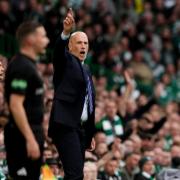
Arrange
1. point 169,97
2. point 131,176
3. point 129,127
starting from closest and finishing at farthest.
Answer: point 131,176, point 129,127, point 169,97

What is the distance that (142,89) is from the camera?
21.4 metres

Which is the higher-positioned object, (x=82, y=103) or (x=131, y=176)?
(x=82, y=103)

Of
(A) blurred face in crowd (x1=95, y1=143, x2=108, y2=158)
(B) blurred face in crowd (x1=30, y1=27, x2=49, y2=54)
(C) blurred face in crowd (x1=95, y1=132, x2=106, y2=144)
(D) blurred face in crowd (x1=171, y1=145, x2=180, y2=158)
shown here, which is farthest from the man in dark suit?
(D) blurred face in crowd (x1=171, y1=145, x2=180, y2=158)

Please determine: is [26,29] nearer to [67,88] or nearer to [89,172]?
[67,88]

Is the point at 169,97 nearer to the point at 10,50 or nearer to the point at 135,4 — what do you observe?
the point at 135,4

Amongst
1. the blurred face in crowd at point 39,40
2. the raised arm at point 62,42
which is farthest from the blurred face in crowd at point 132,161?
the blurred face in crowd at point 39,40

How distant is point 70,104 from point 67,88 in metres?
0.16

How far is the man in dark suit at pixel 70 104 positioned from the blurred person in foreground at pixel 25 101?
854 mm

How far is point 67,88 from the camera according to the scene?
9.14 m

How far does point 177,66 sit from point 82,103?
1453 cm

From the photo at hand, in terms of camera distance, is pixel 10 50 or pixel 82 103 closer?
pixel 82 103

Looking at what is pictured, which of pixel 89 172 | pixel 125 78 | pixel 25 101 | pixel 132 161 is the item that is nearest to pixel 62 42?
pixel 25 101

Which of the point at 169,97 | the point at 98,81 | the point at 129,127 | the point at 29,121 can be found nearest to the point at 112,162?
the point at 129,127

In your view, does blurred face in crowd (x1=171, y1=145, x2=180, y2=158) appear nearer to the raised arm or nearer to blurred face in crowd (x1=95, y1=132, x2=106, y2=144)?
blurred face in crowd (x1=95, y1=132, x2=106, y2=144)
